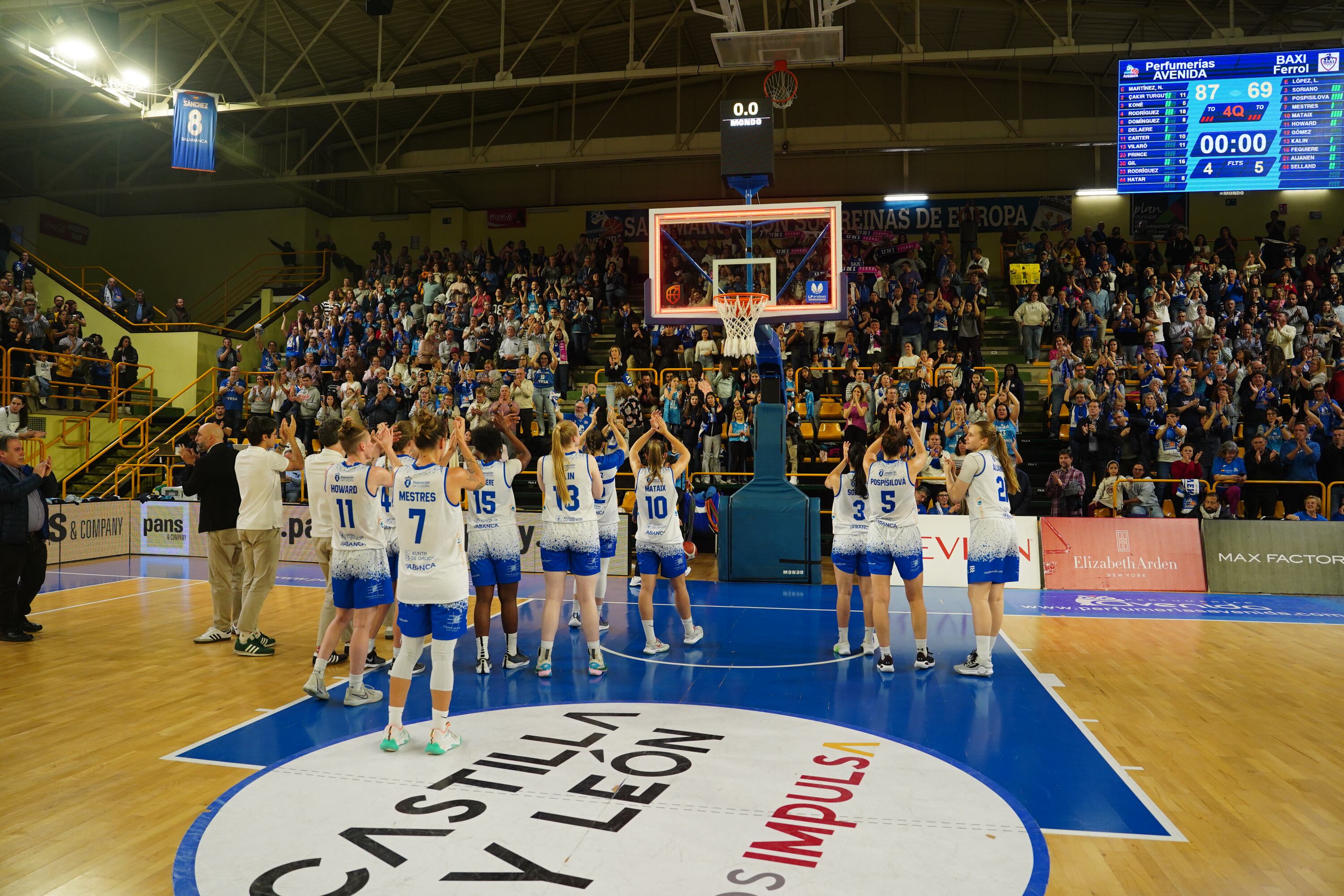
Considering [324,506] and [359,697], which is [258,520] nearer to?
[324,506]

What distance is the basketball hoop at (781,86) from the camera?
498 inches

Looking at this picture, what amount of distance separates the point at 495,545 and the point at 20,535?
202 inches

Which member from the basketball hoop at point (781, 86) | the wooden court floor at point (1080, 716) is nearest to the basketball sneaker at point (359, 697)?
the wooden court floor at point (1080, 716)

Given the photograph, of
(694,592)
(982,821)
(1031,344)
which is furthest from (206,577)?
(1031,344)

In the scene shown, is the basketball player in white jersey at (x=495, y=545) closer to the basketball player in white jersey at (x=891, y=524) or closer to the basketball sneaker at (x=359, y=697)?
the basketball sneaker at (x=359, y=697)

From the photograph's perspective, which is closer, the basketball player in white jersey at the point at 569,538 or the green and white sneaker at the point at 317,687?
the green and white sneaker at the point at 317,687

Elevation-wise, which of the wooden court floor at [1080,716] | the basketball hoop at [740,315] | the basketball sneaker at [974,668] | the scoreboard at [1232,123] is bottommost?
the wooden court floor at [1080,716]

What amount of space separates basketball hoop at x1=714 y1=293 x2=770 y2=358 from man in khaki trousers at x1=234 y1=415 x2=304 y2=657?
17.1 ft

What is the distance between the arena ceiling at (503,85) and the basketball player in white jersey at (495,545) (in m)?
12.1

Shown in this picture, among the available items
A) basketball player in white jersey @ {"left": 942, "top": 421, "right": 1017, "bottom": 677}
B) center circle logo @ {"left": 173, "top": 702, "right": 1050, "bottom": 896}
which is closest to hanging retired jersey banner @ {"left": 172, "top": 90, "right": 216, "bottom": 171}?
center circle logo @ {"left": 173, "top": 702, "right": 1050, "bottom": 896}

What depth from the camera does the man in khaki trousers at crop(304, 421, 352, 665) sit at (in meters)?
6.72

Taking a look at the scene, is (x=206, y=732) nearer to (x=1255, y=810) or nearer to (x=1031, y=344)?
(x=1255, y=810)

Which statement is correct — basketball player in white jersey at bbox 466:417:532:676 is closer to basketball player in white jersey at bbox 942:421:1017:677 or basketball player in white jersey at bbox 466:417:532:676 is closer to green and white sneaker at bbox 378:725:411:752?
green and white sneaker at bbox 378:725:411:752

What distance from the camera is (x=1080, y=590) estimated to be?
1275 centimetres
